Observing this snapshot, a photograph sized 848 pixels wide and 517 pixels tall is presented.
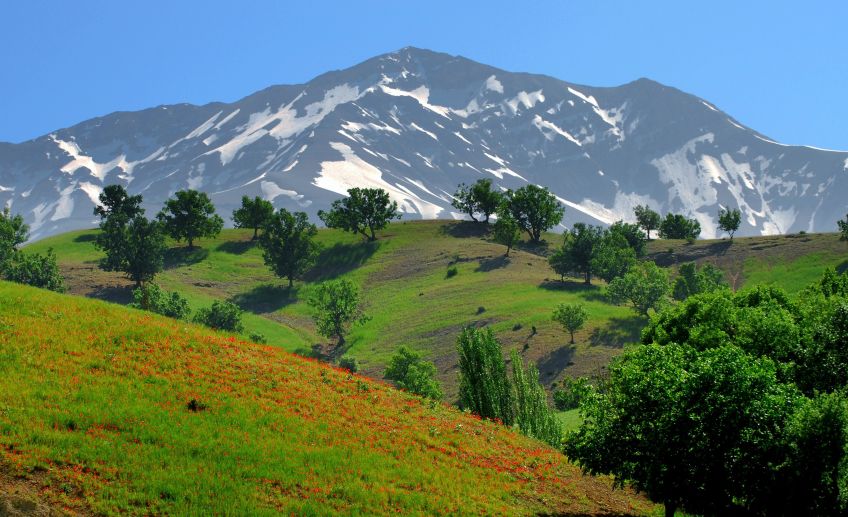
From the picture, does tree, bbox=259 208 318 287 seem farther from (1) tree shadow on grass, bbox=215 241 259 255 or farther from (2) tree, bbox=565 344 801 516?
(2) tree, bbox=565 344 801 516

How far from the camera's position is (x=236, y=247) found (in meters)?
195

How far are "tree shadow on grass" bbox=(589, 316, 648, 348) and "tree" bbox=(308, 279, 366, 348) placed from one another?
149 ft

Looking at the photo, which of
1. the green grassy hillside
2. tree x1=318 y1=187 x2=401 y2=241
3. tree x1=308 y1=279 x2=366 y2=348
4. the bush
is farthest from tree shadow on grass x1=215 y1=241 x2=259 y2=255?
the bush

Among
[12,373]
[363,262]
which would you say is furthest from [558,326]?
[12,373]

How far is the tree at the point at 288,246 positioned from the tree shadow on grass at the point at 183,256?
16.0m

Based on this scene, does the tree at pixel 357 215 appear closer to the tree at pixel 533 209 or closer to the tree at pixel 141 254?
the tree at pixel 533 209

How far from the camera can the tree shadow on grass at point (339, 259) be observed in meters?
180

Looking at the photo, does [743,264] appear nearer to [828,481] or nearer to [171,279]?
[171,279]

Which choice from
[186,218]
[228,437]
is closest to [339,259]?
[186,218]

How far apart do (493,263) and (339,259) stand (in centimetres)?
4211

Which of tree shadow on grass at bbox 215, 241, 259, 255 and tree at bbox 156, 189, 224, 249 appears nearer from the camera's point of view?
tree at bbox 156, 189, 224, 249

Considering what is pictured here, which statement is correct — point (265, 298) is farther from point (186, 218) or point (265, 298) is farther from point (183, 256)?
point (186, 218)

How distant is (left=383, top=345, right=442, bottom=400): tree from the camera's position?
306 feet

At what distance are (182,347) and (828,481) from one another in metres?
34.5
